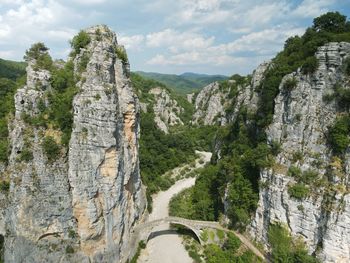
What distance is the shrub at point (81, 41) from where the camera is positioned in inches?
1121

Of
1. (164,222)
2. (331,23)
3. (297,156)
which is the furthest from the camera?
(164,222)

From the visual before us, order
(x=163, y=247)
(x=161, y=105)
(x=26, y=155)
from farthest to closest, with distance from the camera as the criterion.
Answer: (x=161, y=105)
(x=163, y=247)
(x=26, y=155)

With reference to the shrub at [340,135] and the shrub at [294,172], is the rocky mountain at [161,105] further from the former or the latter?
the shrub at [340,135]

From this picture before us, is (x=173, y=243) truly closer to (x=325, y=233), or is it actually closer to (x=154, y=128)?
(x=325, y=233)

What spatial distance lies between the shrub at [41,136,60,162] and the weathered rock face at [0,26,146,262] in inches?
11.9

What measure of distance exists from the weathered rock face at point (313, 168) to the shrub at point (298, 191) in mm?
379

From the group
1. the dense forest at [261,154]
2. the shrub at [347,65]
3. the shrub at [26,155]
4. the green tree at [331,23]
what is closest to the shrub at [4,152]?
the shrub at [26,155]

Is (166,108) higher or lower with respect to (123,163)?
higher

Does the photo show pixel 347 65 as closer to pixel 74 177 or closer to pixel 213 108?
pixel 74 177

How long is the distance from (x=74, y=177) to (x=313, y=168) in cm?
2201

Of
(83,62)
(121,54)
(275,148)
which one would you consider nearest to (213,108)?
(275,148)

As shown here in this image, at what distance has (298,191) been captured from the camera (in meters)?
26.6

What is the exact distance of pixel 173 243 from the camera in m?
36.7

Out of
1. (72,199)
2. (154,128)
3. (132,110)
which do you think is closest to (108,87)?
(132,110)
